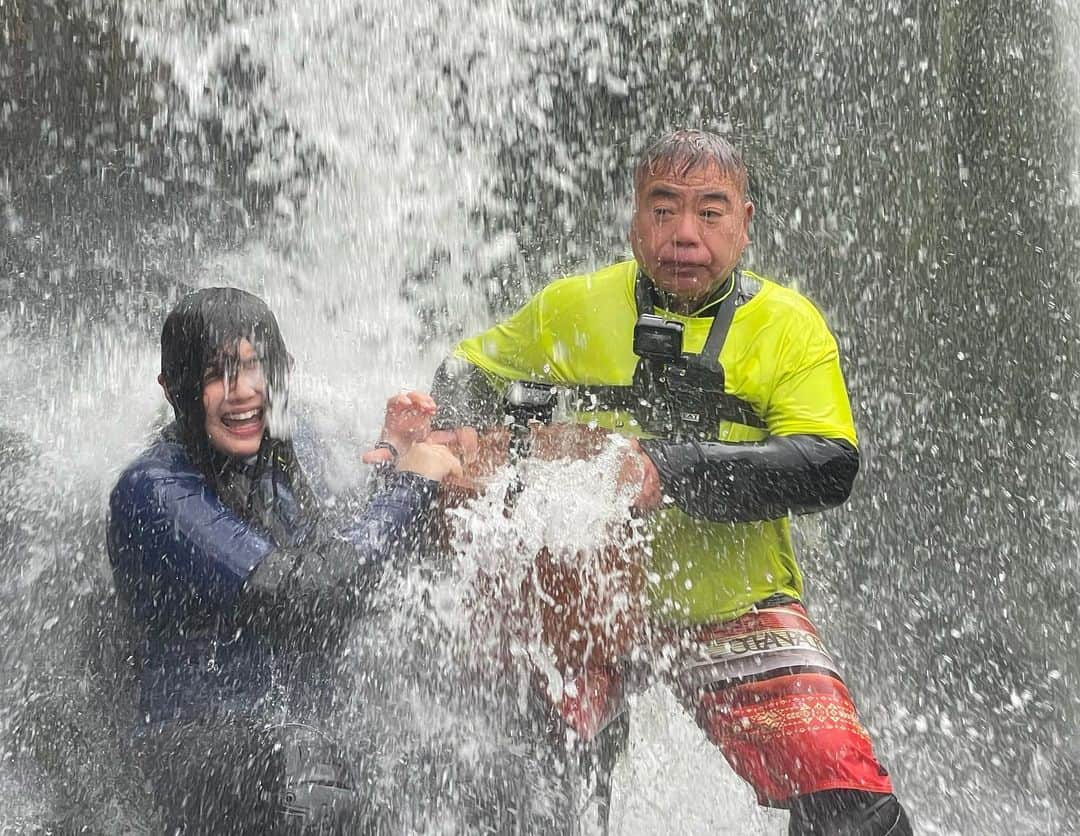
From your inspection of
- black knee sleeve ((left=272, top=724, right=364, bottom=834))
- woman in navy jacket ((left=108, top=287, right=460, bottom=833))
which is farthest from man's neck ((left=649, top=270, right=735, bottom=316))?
black knee sleeve ((left=272, top=724, right=364, bottom=834))

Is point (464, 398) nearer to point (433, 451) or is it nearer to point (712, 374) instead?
point (433, 451)

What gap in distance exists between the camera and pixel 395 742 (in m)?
2.76

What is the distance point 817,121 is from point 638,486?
3431mm

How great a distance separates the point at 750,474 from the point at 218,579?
3.49ft

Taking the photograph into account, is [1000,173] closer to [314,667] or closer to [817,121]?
[817,121]

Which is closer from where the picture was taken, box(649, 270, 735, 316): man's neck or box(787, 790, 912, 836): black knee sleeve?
box(787, 790, 912, 836): black knee sleeve

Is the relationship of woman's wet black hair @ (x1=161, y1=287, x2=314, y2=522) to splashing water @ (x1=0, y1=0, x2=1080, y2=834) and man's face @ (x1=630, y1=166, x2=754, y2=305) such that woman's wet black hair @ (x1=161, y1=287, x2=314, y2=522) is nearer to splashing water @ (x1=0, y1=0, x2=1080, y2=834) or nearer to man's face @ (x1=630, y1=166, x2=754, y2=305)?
man's face @ (x1=630, y1=166, x2=754, y2=305)

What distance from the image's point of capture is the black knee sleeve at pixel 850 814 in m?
2.16

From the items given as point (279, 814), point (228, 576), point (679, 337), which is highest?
point (679, 337)

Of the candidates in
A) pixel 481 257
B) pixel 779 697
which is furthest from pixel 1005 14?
pixel 779 697

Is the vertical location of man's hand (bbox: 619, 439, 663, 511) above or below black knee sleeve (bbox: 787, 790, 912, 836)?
above

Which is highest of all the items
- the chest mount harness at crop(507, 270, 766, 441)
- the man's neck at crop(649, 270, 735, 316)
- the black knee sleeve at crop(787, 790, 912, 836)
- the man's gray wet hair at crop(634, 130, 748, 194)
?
the man's gray wet hair at crop(634, 130, 748, 194)

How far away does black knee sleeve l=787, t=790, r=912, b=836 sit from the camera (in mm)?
2162

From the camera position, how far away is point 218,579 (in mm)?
→ 2195
